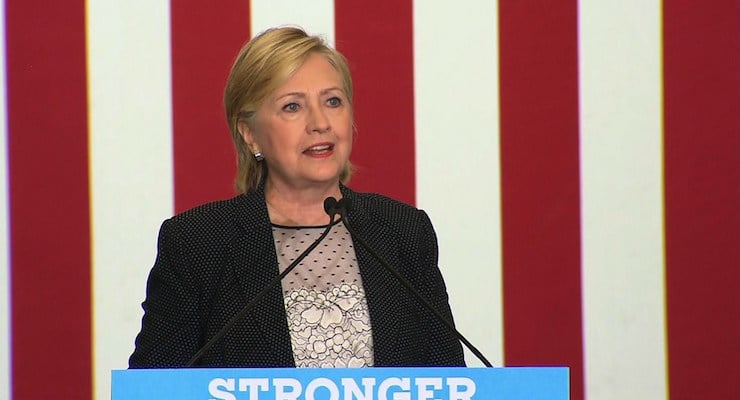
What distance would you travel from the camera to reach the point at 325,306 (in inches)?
62.1

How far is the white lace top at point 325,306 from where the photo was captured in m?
1.56

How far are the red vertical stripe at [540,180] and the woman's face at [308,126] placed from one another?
2.48 ft

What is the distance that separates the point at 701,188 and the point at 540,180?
1.12 ft

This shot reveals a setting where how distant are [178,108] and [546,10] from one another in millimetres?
771

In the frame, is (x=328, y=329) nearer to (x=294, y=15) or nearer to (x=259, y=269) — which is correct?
(x=259, y=269)

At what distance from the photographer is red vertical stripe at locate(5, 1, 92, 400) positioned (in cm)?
222

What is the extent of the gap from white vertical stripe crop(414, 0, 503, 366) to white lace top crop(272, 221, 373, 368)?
690 millimetres

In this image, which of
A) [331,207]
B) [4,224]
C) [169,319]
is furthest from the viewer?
[4,224]

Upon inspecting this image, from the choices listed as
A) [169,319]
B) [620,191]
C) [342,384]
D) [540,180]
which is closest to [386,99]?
[540,180]

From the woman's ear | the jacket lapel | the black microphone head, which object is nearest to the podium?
the black microphone head

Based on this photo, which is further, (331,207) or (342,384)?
(331,207)

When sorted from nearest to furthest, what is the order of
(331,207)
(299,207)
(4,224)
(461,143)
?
(331,207) → (299,207) → (4,224) → (461,143)

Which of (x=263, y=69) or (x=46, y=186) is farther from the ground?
(x=263, y=69)

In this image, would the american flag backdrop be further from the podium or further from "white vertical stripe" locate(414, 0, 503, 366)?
the podium
